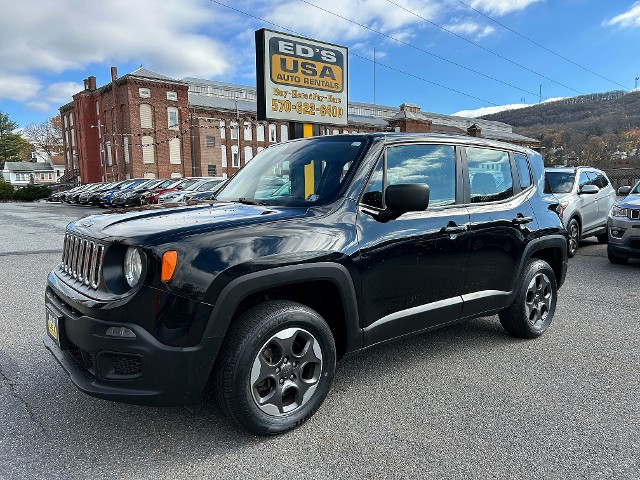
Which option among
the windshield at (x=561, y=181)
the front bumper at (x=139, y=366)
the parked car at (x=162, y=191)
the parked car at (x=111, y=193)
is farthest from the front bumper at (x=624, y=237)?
the parked car at (x=111, y=193)

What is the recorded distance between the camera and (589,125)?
169 ft

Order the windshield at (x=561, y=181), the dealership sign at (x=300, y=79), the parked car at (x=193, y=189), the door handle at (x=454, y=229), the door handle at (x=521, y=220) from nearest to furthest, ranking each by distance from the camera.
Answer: the door handle at (x=454, y=229)
the door handle at (x=521, y=220)
the windshield at (x=561, y=181)
the dealership sign at (x=300, y=79)
the parked car at (x=193, y=189)

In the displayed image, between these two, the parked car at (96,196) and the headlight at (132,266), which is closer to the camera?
the headlight at (132,266)

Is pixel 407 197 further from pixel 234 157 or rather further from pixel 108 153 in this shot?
pixel 108 153

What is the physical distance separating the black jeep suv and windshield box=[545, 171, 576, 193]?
6328mm

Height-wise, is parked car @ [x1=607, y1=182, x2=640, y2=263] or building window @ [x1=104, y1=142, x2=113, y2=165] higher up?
building window @ [x1=104, y1=142, x2=113, y2=165]

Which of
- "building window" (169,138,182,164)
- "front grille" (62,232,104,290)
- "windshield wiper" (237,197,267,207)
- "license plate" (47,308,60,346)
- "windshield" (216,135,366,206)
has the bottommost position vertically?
"license plate" (47,308,60,346)

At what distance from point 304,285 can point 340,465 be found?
1009mm

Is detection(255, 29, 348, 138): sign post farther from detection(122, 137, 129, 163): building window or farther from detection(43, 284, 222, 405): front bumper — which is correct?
detection(122, 137, 129, 163): building window

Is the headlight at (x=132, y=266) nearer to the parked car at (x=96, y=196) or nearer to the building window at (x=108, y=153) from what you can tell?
the parked car at (x=96, y=196)

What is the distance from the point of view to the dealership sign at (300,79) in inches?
397

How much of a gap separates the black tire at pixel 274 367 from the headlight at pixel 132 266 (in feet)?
1.87

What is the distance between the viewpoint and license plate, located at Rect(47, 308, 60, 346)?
9.29ft

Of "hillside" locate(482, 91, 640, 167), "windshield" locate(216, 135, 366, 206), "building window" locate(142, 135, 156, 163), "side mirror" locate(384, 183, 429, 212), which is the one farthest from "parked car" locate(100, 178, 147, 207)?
"hillside" locate(482, 91, 640, 167)
